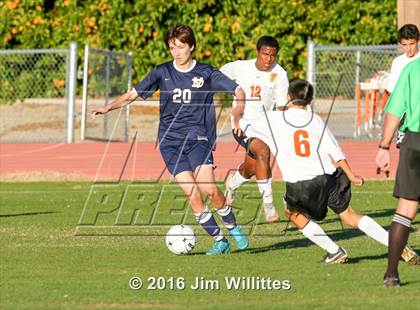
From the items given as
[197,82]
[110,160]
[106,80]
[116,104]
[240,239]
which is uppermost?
[197,82]

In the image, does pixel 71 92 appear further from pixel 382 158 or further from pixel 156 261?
pixel 382 158

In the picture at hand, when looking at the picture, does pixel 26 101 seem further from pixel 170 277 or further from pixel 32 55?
pixel 170 277

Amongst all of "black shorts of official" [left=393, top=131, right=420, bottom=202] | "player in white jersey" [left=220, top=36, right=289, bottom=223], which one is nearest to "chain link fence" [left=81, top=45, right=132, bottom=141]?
"player in white jersey" [left=220, top=36, right=289, bottom=223]

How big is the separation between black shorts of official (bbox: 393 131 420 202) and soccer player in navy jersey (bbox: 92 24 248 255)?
265 centimetres

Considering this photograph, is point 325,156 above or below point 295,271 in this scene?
above

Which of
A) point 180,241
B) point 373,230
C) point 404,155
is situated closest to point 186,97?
point 180,241

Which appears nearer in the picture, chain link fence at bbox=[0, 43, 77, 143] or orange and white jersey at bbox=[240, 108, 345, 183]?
orange and white jersey at bbox=[240, 108, 345, 183]

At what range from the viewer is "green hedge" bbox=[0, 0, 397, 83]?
31.8 metres

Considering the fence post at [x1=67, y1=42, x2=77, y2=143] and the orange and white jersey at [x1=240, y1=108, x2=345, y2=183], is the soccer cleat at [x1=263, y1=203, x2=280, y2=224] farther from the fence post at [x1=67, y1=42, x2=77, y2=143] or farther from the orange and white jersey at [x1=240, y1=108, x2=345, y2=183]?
the fence post at [x1=67, y1=42, x2=77, y2=143]

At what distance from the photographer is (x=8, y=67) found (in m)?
30.1

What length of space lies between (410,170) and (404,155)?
5.4 inches

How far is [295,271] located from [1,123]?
20039mm

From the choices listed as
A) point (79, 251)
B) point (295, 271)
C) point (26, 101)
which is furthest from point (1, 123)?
point (295, 271)

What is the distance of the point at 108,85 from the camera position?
28.3 m
